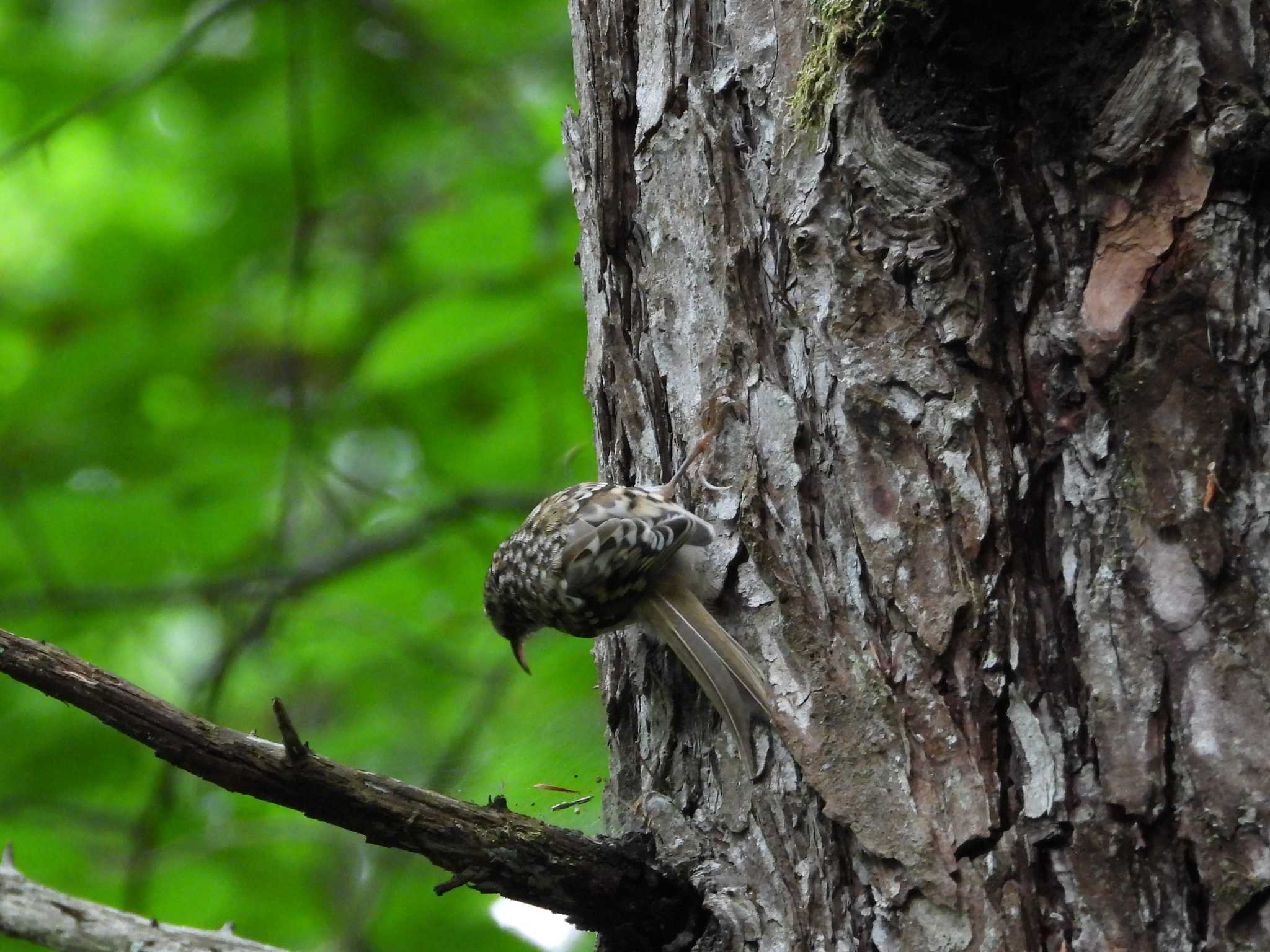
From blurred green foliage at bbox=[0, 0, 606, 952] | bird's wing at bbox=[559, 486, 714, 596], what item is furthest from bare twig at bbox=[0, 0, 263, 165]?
bird's wing at bbox=[559, 486, 714, 596]

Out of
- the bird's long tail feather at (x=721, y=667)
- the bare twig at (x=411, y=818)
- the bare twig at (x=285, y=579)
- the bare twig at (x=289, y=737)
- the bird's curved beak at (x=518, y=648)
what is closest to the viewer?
the bare twig at (x=289, y=737)

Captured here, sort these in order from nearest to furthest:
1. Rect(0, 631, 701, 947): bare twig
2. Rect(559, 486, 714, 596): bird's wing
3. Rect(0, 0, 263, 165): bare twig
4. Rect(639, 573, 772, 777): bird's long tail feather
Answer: Rect(0, 631, 701, 947): bare twig → Rect(639, 573, 772, 777): bird's long tail feather → Rect(559, 486, 714, 596): bird's wing → Rect(0, 0, 263, 165): bare twig

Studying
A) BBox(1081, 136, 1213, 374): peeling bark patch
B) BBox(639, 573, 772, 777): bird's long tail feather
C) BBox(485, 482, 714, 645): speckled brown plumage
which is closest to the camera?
BBox(1081, 136, 1213, 374): peeling bark patch

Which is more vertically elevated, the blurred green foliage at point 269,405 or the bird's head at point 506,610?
the blurred green foliage at point 269,405

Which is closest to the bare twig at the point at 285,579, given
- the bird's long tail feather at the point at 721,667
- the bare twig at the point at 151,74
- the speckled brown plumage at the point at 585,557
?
the speckled brown plumage at the point at 585,557

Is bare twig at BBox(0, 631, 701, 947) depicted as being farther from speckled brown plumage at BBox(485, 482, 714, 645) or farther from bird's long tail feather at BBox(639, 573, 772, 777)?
speckled brown plumage at BBox(485, 482, 714, 645)

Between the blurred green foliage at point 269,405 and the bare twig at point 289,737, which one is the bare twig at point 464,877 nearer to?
the bare twig at point 289,737

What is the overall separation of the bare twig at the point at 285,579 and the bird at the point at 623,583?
79cm

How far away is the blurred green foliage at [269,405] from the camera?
11.9 feet

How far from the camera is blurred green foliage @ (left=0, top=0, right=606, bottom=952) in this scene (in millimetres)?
3627

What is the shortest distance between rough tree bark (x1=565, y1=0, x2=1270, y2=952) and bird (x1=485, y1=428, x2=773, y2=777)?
2.4 inches

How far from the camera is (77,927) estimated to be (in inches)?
62.0

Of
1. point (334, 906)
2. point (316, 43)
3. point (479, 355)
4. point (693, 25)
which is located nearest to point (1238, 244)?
point (693, 25)

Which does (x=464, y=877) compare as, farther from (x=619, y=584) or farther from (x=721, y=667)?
(x=619, y=584)
